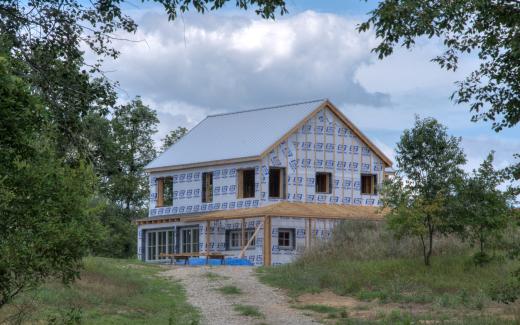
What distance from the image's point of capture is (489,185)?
2945 centimetres

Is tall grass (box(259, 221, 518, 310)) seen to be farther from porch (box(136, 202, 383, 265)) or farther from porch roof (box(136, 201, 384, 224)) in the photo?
porch (box(136, 202, 383, 265))

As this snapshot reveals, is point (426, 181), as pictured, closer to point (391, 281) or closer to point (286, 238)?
point (391, 281)

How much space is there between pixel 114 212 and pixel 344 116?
19.5 meters

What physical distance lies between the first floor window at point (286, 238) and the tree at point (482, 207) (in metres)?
15.8

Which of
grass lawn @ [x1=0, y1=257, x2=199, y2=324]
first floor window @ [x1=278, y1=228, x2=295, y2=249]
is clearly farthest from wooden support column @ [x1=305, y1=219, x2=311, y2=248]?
grass lawn @ [x1=0, y1=257, x2=199, y2=324]

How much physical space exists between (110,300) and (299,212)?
1922 centimetres

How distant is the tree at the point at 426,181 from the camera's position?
29.9 metres

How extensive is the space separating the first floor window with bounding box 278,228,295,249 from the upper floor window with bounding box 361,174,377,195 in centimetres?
649

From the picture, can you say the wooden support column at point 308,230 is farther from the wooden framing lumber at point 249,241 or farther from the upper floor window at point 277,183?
the upper floor window at point 277,183

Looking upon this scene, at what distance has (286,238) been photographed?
148ft

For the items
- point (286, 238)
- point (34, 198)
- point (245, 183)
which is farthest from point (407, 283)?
point (245, 183)

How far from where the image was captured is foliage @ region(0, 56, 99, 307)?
35.8 feet

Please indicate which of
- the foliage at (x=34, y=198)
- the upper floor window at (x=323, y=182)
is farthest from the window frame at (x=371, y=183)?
the foliage at (x=34, y=198)

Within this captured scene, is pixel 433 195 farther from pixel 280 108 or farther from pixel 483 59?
pixel 280 108
